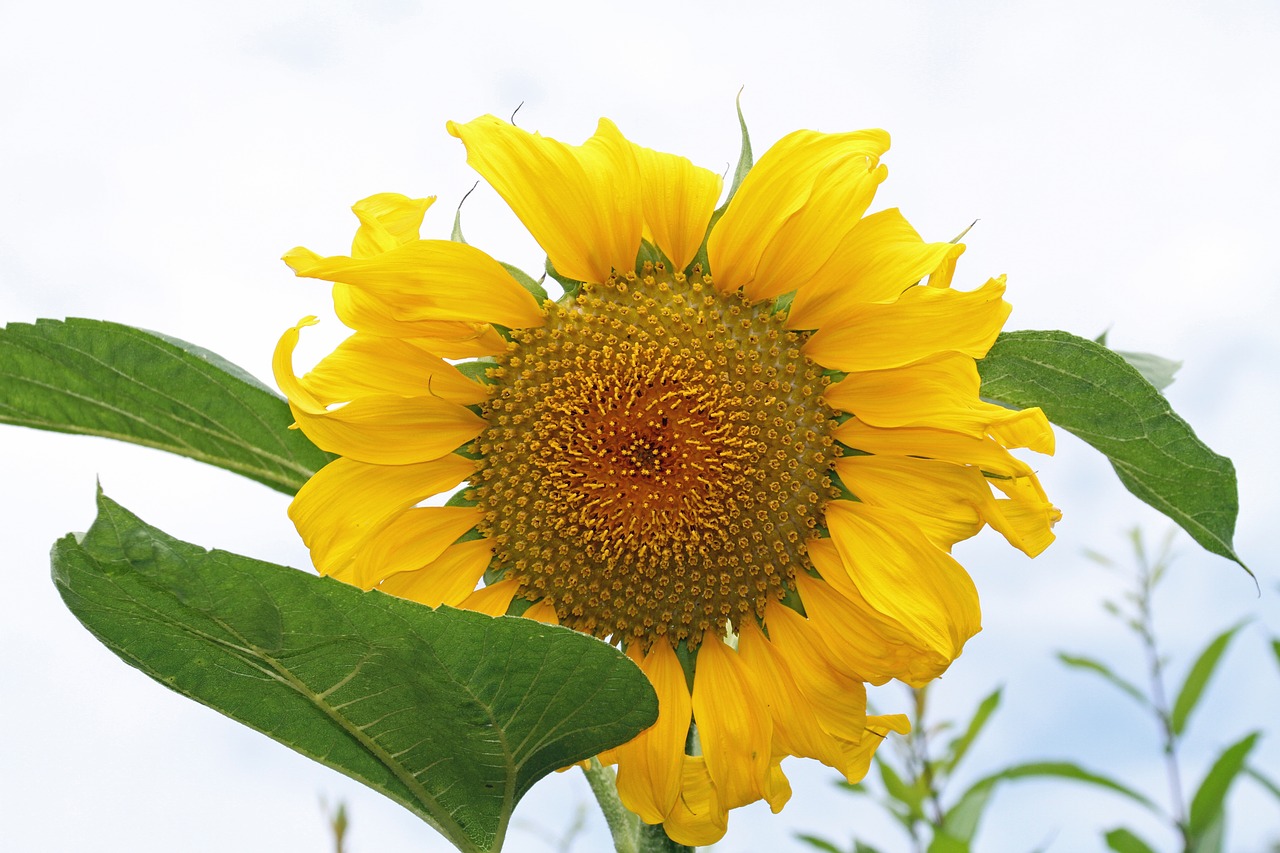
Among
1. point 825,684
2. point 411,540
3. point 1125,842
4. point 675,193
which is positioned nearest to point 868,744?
point 825,684

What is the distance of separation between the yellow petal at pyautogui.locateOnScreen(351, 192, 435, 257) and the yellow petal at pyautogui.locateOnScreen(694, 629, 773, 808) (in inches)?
30.9

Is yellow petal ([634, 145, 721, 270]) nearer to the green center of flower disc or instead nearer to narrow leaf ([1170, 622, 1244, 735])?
the green center of flower disc

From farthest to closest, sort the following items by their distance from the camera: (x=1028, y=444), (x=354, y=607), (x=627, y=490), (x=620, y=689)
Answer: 1. (x=627, y=490)
2. (x=1028, y=444)
3. (x=620, y=689)
4. (x=354, y=607)

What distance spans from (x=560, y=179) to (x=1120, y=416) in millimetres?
891

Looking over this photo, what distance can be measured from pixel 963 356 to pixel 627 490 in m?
0.53

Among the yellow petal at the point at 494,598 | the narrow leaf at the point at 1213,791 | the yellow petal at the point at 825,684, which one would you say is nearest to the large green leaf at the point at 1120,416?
the yellow petal at the point at 825,684

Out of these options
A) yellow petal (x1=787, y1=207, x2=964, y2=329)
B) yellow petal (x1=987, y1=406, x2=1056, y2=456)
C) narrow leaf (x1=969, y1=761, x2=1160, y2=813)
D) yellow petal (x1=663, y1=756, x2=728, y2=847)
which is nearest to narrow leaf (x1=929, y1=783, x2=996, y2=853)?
narrow leaf (x1=969, y1=761, x2=1160, y2=813)

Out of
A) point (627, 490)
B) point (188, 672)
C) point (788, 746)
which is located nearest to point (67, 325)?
point (188, 672)

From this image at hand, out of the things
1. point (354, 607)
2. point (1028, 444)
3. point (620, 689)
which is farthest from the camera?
point (1028, 444)

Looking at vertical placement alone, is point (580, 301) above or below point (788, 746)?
above

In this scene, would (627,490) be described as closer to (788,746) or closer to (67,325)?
(788,746)

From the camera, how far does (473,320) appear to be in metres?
1.72

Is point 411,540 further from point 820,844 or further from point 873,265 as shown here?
point 820,844

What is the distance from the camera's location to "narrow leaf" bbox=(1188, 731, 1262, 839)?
2.49 m
